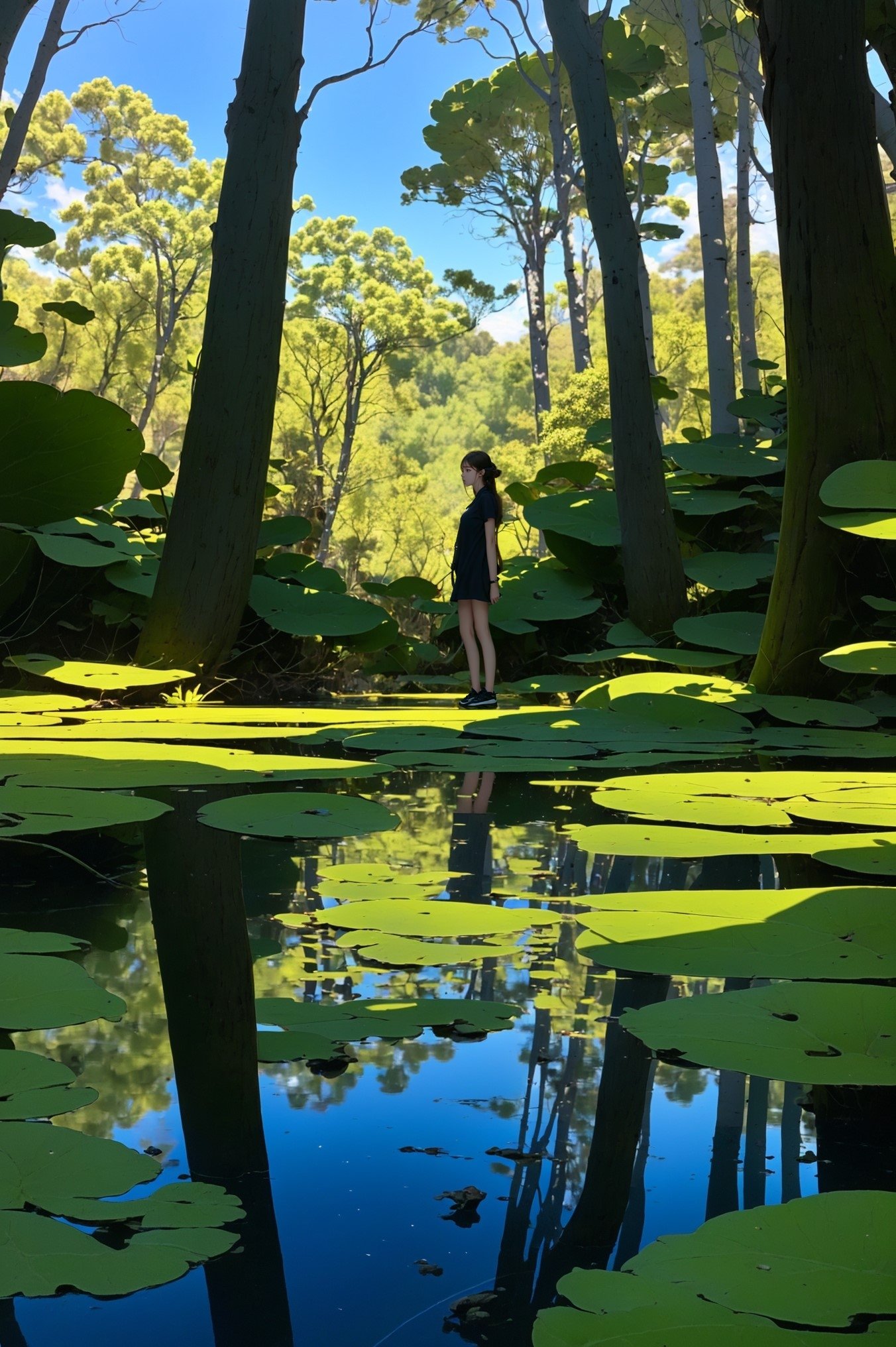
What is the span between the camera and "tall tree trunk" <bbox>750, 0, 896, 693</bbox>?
12.5 feet

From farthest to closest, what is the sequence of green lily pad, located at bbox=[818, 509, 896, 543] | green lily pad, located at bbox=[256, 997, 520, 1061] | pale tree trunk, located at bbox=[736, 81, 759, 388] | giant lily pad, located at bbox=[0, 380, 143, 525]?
pale tree trunk, located at bbox=[736, 81, 759, 388]
giant lily pad, located at bbox=[0, 380, 143, 525]
green lily pad, located at bbox=[818, 509, 896, 543]
green lily pad, located at bbox=[256, 997, 520, 1061]

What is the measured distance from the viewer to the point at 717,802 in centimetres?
242

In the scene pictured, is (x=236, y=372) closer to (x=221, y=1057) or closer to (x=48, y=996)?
(x=48, y=996)

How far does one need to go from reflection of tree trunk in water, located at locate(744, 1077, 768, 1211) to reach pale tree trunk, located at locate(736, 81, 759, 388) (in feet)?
43.3

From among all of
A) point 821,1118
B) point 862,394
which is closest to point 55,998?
point 821,1118

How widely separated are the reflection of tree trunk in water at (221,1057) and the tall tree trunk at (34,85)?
25.8ft

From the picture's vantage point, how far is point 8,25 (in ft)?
15.5

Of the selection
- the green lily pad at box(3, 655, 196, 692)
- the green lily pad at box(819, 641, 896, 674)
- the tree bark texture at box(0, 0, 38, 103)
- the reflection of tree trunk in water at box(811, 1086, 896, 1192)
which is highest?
the tree bark texture at box(0, 0, 38, 103)

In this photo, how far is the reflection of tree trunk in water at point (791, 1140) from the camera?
0.86m

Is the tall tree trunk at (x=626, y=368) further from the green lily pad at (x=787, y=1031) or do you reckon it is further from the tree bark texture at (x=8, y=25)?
the green lily pad at (x=787, y=1031)

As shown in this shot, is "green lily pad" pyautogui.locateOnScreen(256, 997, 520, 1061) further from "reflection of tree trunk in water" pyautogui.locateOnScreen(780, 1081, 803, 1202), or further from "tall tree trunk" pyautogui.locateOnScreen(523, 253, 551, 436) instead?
"tall tree trunk" pyautogui.locateOnScreen(523, 253, 551, 436)

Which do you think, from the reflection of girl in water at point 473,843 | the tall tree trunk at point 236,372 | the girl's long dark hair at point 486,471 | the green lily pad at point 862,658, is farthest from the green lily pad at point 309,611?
the green lily pad at point 862,658

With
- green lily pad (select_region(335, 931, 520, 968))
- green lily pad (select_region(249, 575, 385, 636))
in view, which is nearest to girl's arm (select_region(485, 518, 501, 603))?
green lily pad (select_region(249, 575, 385, 636))

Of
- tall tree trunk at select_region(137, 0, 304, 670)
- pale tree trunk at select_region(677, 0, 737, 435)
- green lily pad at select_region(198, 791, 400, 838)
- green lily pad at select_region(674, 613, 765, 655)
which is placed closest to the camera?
green lily pad at select_region(198, 791, 400, 838)
